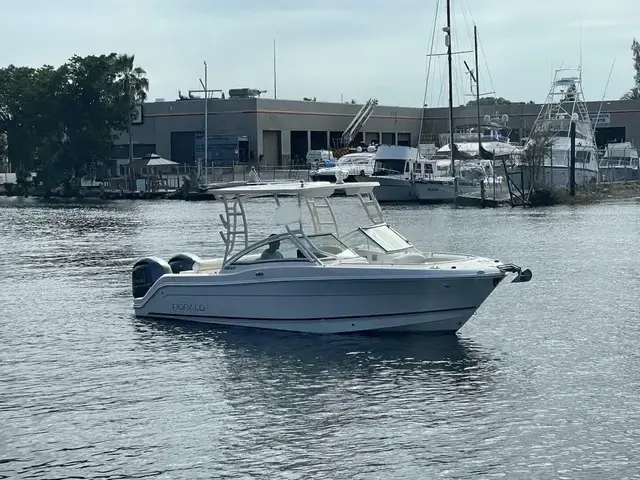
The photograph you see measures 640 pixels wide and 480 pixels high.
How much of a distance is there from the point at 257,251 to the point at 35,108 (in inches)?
3691

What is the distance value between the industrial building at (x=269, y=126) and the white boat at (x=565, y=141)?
16.8 meters

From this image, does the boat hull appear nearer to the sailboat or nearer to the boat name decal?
the boat name decal

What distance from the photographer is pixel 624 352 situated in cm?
2175

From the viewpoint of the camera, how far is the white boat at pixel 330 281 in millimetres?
21594

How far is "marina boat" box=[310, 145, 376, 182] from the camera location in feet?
270

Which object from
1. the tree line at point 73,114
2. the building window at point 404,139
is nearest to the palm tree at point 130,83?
the tree line at point 73,114

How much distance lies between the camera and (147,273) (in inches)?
1002

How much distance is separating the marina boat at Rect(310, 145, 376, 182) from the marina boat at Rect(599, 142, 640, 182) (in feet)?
62.2

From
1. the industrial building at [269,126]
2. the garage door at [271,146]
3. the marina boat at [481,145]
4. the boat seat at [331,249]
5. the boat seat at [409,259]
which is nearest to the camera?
the boat seat at [409,259]

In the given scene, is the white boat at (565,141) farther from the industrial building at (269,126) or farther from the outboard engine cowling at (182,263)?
the outboard engine cowling at (182,263)

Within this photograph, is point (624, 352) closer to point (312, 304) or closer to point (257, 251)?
point (312, 304)

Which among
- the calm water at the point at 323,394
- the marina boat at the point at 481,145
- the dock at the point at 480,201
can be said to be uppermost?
the marina boat at the point at 481,145

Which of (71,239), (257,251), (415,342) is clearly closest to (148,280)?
(257,251)

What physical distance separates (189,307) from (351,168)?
62761 mm
